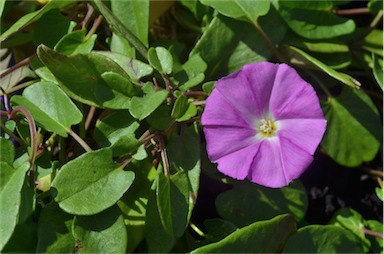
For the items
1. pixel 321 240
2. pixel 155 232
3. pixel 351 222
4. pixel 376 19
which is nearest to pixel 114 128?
pixel 155 232

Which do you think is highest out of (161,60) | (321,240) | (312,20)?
(161,60)

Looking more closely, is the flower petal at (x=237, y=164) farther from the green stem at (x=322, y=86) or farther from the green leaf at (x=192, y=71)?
the green stem at (x=322, y=86)

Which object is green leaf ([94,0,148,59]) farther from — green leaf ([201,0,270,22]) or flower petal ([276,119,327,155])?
flower petal ([276,119,327,155])

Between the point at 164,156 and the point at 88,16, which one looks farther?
the point at 88,16

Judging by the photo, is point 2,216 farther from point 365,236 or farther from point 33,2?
point 365,236

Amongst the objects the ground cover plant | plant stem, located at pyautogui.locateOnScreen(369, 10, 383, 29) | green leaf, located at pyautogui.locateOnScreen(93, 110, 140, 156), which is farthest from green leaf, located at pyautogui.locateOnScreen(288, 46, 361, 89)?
green leaf, located at pyautogui.locateOnScreen(93, 110, 140, 156)

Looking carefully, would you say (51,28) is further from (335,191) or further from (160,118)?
(335,191)
